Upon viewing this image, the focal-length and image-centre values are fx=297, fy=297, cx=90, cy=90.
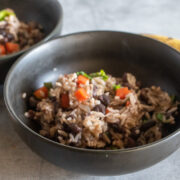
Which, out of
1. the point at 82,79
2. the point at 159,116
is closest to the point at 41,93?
the point at 82,79

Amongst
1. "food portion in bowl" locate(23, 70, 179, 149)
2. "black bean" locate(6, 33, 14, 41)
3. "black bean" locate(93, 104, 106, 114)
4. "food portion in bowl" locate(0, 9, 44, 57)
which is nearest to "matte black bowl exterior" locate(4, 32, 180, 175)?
"food portion in bowl" locate(23, 70, 179, 149)

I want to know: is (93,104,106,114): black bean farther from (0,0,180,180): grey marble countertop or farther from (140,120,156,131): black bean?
(0,0,180,180): grey marble countertop

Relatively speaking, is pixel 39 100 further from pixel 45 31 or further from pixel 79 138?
pixel 45 31

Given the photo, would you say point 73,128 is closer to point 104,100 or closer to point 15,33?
point 104,100

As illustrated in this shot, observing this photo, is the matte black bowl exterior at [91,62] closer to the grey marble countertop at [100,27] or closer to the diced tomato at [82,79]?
the grey marble countertop at [100,27]

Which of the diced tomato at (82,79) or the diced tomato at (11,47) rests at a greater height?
the diced tomato at (82,79)

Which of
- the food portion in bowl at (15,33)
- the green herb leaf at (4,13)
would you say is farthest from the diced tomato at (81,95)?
the green herb leaf at (4,13)
